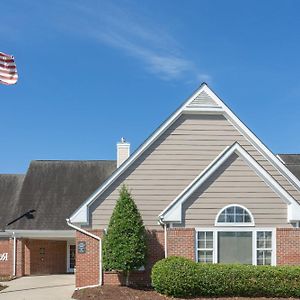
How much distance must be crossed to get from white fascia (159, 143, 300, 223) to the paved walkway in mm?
4478

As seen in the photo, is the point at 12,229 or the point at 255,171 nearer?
the point at 255,171

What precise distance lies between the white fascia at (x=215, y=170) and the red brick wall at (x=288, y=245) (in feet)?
1.74

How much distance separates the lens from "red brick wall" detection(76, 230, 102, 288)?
2188 centimetres

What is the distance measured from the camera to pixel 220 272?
62.3 feet

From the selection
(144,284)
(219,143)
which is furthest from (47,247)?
(219,143)

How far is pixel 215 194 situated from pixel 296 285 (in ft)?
13.5

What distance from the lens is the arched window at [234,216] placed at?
21047mm

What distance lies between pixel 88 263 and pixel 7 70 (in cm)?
756

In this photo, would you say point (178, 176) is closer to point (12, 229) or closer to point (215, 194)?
point (215, 194)

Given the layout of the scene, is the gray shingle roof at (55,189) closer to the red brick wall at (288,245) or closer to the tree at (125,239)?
the tree at (125,239)

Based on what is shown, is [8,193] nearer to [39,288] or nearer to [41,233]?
[41,233]

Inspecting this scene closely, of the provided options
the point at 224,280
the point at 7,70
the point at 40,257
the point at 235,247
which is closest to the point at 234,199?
the point at 235,247

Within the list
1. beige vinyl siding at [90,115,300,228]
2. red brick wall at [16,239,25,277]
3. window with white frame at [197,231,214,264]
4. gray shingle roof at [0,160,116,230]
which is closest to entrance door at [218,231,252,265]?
window with white frame at [197,231,214,264]

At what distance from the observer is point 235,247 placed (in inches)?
826
